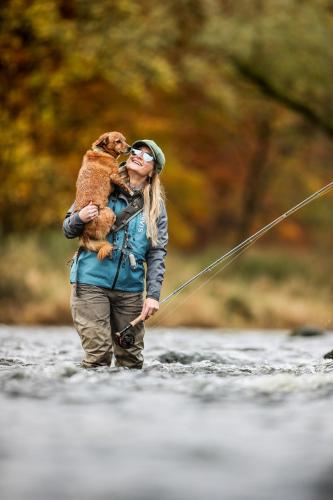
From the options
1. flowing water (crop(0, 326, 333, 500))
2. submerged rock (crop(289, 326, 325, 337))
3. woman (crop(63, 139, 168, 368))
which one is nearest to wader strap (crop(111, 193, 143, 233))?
woman (crop(63, 139, 168, 368))

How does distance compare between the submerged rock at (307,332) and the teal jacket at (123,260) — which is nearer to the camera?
the teal jacket at (123,260)

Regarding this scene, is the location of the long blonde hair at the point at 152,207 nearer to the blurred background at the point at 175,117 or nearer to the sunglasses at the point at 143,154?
the sunglasses at the point at 143,154

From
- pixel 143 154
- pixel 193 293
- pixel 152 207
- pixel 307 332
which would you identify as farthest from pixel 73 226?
pixel 193 293

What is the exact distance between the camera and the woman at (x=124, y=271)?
6.21 metres

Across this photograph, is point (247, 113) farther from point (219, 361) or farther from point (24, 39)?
point (219, 361)

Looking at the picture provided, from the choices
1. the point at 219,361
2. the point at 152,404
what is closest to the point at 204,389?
the point at 152,404

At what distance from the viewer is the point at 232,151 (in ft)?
96.5

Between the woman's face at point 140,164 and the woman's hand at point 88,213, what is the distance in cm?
48

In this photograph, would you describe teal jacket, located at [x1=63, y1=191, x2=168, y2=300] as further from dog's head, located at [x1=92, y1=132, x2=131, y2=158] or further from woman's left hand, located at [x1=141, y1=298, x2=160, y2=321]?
dog's head, located at [x1=92, y1=132, x2=131, y2=158]

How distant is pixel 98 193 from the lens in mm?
6145

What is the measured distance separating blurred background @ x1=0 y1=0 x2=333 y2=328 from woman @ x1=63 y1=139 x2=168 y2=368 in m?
7.37

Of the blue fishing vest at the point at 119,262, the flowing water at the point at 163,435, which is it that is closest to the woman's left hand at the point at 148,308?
the blue fishing vest at the point at 119,262

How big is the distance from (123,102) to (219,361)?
16.4 m

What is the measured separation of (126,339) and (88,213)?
0.93 metres
